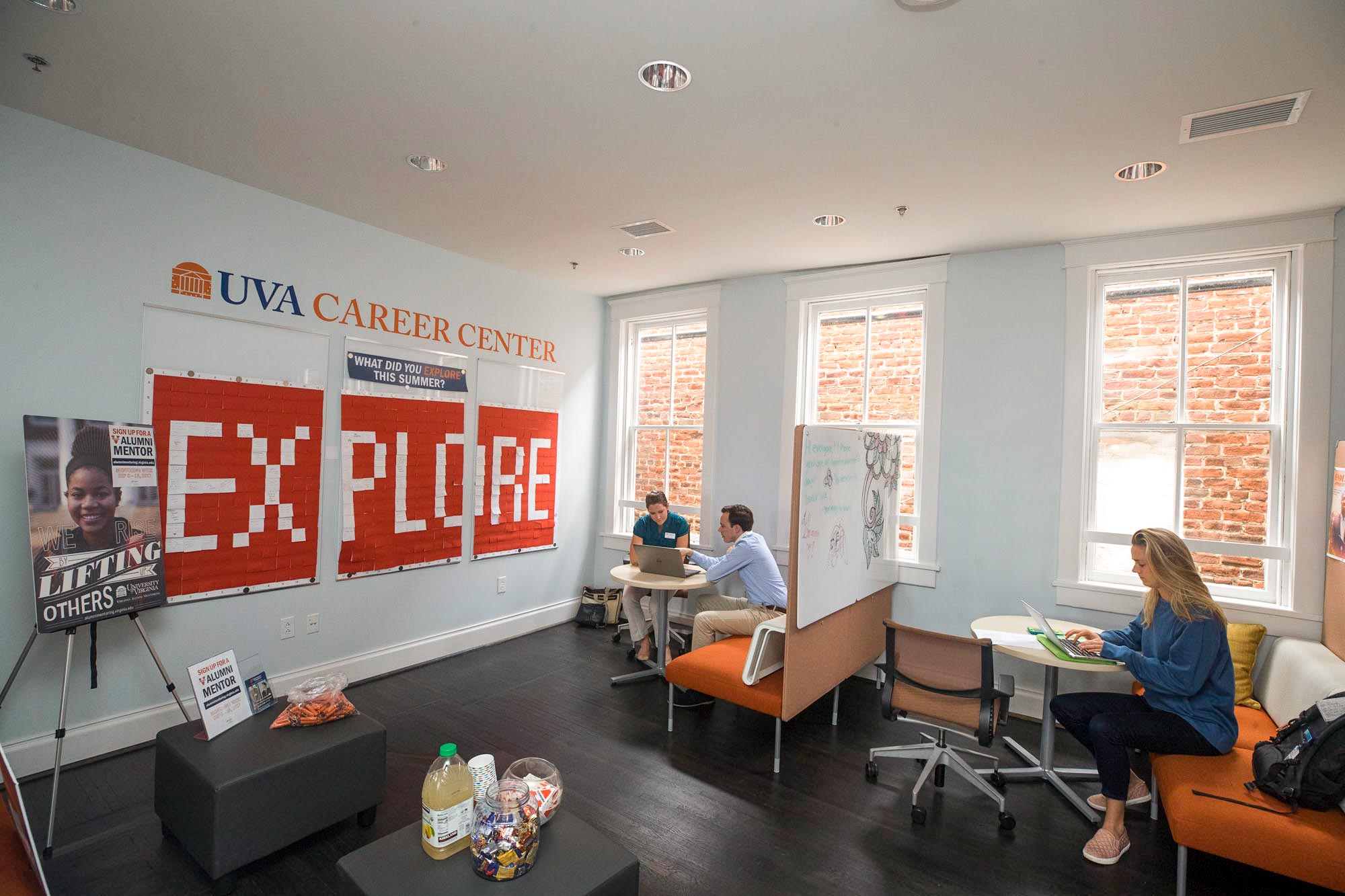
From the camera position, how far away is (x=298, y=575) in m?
3.83

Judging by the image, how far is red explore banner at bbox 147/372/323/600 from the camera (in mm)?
3285

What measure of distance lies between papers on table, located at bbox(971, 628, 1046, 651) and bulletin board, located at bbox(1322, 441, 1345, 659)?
139 cm

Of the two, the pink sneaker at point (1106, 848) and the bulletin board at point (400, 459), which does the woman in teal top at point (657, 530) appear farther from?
A: the pink sneaker at point (1106, 848)

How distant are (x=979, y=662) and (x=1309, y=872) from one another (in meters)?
1.09

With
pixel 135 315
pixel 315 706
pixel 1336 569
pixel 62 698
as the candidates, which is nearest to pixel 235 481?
pixel 135 315

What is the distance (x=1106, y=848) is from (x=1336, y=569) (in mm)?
1946

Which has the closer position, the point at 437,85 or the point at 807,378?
the point at 437,85

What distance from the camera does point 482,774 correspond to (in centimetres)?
191

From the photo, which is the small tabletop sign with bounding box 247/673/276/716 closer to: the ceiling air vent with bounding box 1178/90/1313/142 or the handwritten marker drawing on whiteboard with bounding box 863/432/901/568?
the handwritten marker drawing on whiteboard with bounding box 863/432/901/568

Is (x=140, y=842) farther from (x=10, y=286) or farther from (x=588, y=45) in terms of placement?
(x=588, y=45)

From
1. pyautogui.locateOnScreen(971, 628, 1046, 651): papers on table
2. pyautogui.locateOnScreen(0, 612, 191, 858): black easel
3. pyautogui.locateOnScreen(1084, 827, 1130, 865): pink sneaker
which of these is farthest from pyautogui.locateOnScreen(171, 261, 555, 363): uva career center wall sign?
pyautogui.locateOnScreen(1084, 827, 1130, 865): pink sneaker

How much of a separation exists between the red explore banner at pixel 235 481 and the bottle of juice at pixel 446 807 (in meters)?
2.46

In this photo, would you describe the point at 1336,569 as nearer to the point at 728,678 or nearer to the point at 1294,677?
the point at 1294,677

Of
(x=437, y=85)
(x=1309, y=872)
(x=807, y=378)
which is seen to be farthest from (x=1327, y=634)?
(x=437, y=85)
